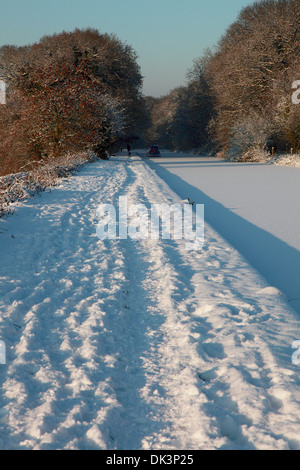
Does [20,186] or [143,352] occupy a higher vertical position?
[20,186]

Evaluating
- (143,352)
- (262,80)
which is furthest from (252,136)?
(143,352)

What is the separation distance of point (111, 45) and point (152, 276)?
1456 inches

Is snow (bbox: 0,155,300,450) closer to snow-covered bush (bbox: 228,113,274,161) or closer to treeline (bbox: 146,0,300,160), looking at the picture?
treeline (bbox: 146,0,300,160)

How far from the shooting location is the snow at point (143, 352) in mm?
2479

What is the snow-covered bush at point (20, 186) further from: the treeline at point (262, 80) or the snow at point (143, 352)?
the treeline at point (262, 80)

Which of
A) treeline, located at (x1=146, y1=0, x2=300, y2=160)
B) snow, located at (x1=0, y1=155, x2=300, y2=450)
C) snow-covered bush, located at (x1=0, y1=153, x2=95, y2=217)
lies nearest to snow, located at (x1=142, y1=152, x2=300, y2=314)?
snow, located at (x1=0, y1=155, x2=300, y2=450)

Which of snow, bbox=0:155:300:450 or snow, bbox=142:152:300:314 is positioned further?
snow, bbox=142:152:300:314

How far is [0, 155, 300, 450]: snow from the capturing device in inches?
97.6

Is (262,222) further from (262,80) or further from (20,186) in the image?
(262,80)

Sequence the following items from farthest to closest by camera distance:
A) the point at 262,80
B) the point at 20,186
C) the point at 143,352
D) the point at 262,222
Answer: the point at 262,80, the point at 20,186, the point at 262,222, the point at 143,352

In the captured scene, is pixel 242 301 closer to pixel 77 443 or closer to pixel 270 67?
pixel 77 443

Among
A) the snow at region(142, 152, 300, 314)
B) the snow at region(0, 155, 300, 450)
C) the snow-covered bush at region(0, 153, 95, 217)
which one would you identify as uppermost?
the snow-covered bush at region(0, 153, 95, 217)

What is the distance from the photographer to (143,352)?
340 centimetres

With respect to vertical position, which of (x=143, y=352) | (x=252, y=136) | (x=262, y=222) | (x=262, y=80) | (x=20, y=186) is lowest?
(x=143, y=352)
